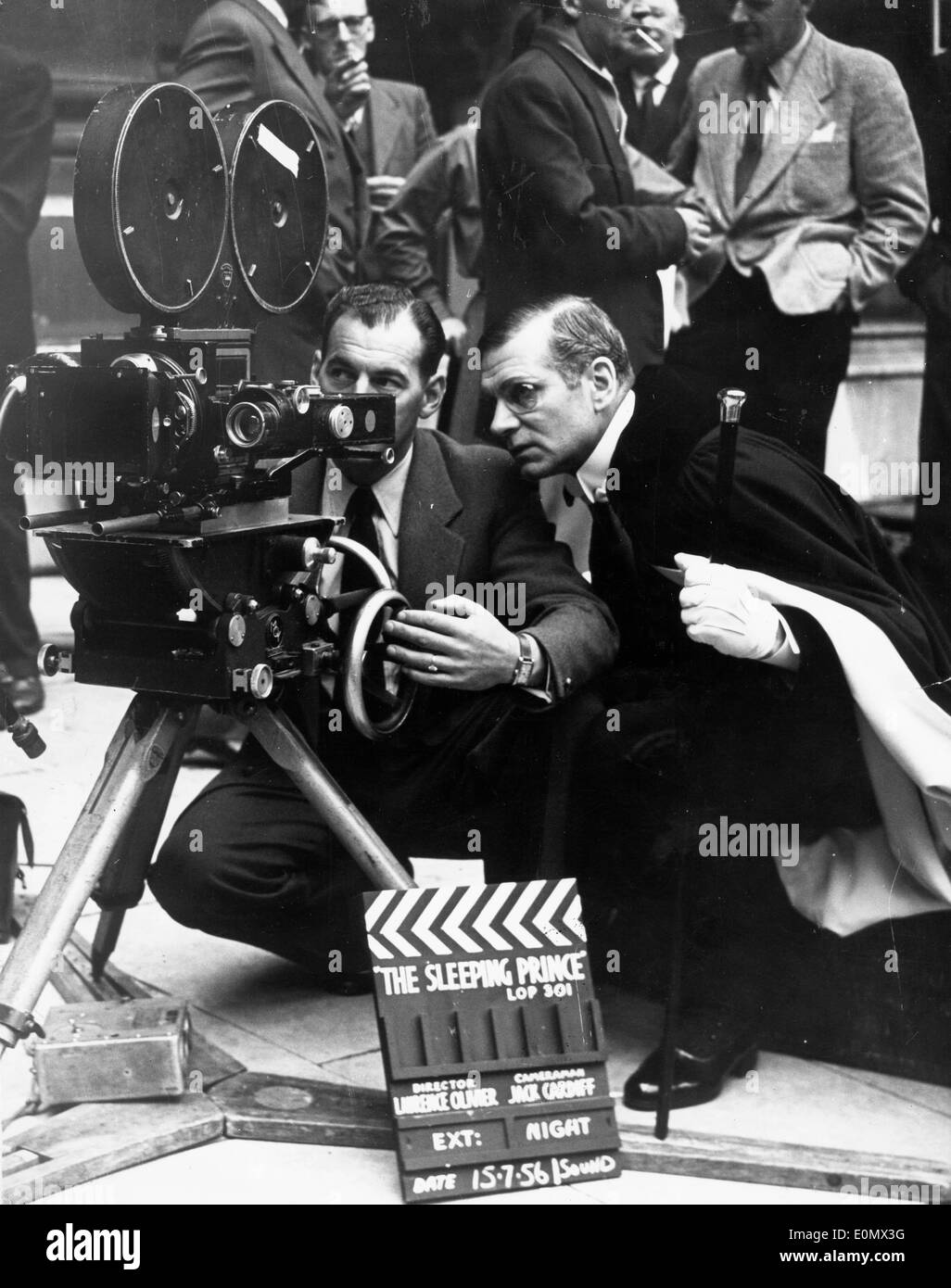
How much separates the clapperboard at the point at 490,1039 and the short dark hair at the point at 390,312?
48.7 inches

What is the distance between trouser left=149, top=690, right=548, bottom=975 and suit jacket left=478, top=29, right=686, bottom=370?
3.23ft

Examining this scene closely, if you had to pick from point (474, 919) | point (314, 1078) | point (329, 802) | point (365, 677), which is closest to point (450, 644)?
point (365, 677)


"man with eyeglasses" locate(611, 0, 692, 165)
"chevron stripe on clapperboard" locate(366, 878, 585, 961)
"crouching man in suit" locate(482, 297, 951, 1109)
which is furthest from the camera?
"man with eyeglasses" locate(611, 0, 692, 165)

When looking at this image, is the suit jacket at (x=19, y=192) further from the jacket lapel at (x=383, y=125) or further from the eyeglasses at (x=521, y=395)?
the eyeglasses at (x=521, y=395)

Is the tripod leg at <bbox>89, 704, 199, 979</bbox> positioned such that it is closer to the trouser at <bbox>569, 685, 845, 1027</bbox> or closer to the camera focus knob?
the camera focus knob

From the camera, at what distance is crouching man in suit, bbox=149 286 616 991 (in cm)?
337

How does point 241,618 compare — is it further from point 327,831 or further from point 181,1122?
point 181,1122

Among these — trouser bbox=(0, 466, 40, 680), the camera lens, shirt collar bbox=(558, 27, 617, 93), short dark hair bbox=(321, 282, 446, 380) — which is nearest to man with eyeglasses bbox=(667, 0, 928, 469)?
shirt collar bbox=(558, 27, 617, 93)

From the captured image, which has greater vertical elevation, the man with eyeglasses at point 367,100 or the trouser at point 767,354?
the man with eyeglasses at point 367,100

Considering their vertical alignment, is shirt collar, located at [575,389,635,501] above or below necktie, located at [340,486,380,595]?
above

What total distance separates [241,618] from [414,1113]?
3.27ft

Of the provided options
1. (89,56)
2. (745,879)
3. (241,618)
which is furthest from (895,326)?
(89,56)

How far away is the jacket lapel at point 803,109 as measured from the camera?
11.2 feet

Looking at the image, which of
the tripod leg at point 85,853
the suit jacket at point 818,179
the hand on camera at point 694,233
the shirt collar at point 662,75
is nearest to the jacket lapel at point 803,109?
the suit jacket at point 818,179
